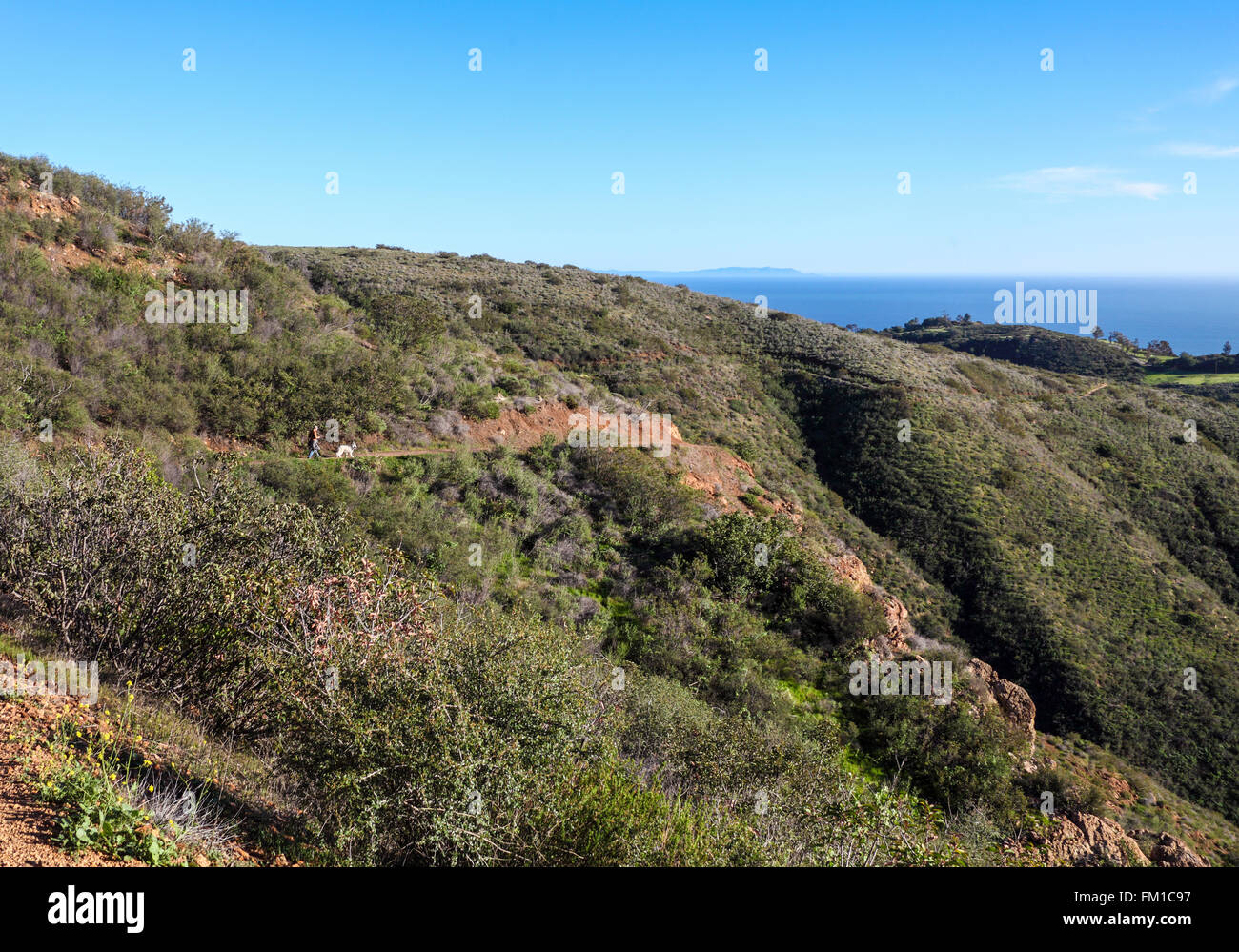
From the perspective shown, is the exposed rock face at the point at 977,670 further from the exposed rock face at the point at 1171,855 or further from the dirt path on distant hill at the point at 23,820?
the dirt path on distant hill at the point at 23,820

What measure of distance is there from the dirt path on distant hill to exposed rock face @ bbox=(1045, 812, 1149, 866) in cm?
1182

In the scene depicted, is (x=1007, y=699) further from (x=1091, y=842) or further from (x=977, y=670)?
(x=1091, y=842)

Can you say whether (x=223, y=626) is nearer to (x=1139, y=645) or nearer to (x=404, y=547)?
(x=404, y=547)

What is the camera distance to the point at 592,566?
15367 millimetres

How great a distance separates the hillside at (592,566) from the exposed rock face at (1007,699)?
110 millimetres

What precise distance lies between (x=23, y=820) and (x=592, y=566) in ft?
38.9

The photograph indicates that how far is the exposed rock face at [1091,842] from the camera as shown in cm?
1002

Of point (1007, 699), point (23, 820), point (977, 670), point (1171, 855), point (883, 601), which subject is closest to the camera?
point (23, 820)

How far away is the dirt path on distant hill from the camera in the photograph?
366 centimetres

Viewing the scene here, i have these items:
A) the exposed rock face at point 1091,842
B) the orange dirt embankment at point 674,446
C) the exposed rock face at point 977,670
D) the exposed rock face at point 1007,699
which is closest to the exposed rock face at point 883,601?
the exposed rock face at point 977,670

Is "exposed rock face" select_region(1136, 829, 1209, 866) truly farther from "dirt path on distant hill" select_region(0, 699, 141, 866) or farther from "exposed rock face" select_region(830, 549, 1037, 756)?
"dirt path on distant hill" select_region(0, 699, 141, 866)

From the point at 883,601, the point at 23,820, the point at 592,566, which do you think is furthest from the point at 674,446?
the point at 23,820

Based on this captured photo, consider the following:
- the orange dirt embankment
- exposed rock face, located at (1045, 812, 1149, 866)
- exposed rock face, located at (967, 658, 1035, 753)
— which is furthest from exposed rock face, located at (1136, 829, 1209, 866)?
the orange dirt embankment
